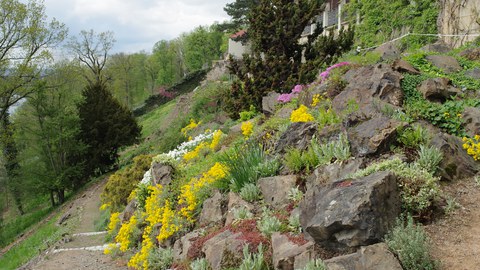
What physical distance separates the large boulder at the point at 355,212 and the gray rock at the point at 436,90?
3.59 m

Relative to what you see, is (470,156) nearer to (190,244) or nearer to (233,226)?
(233,226)

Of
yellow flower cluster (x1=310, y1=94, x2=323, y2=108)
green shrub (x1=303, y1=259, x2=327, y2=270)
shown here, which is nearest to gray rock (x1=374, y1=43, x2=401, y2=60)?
yellow flower cluster (x1=310, y1=94, x2=323, y2=108)

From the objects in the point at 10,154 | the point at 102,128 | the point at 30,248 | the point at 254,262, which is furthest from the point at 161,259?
the point at 10,154

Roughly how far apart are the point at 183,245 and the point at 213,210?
748 mm

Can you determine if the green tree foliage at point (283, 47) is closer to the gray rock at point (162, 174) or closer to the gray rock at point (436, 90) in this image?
the gray rock at point (162, 174)

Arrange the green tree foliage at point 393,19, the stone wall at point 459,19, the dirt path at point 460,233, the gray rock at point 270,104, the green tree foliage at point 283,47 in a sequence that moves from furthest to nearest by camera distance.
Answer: the green tree foliage at point 393,19 < the green tree foliage at point 283,47 < the stone wall at point 459,19 < the gray rock at point 270,104 < the dirt path at point 460,233

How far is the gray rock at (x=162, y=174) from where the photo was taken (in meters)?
10.3

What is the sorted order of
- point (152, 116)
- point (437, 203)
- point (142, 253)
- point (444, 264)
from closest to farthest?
point (444, 264) → point (437, 203) → point (142, 253) → point (152, 116)

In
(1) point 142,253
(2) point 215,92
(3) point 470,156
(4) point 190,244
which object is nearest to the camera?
(3) point 470,156

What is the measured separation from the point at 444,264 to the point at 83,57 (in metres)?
51.9

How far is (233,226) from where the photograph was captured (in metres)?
6.50

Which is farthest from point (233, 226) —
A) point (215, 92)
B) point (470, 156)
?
point (215, 92)

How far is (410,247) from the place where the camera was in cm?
418

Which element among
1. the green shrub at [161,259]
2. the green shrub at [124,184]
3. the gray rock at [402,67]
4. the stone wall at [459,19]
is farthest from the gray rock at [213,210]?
the stone wall at [459,19]
